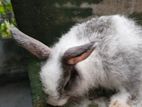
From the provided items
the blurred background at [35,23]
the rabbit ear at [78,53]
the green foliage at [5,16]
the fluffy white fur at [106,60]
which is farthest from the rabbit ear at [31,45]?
the green foliage at [5,16]

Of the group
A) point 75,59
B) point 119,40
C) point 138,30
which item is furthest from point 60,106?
point 138,30

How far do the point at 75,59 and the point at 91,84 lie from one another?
1.13 ft

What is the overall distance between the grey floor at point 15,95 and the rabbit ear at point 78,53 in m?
0.88

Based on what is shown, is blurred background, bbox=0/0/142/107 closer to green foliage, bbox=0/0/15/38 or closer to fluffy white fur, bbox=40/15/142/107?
green foliage, bbox=0/0/15/38

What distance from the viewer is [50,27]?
3.37 metres

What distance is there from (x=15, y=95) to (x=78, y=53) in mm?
1073


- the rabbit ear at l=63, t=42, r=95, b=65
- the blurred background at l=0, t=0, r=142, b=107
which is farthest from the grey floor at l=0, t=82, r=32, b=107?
the rabbit ear at l=63, t=42, r=95, b=65

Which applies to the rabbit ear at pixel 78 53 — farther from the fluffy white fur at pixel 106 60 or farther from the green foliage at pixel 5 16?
the green foliage at pixel 5 16

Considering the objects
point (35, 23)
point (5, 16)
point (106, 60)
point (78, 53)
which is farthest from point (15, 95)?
point (78, 53)

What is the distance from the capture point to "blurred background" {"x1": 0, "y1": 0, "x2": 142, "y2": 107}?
3.22 meters

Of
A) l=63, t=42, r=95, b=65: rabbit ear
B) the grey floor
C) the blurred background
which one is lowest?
the grey floor

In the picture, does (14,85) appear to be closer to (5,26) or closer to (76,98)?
(5,26)

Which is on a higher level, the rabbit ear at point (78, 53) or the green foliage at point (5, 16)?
the rabbit ear at point (78, 53)

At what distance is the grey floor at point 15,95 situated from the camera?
3.12 meters
